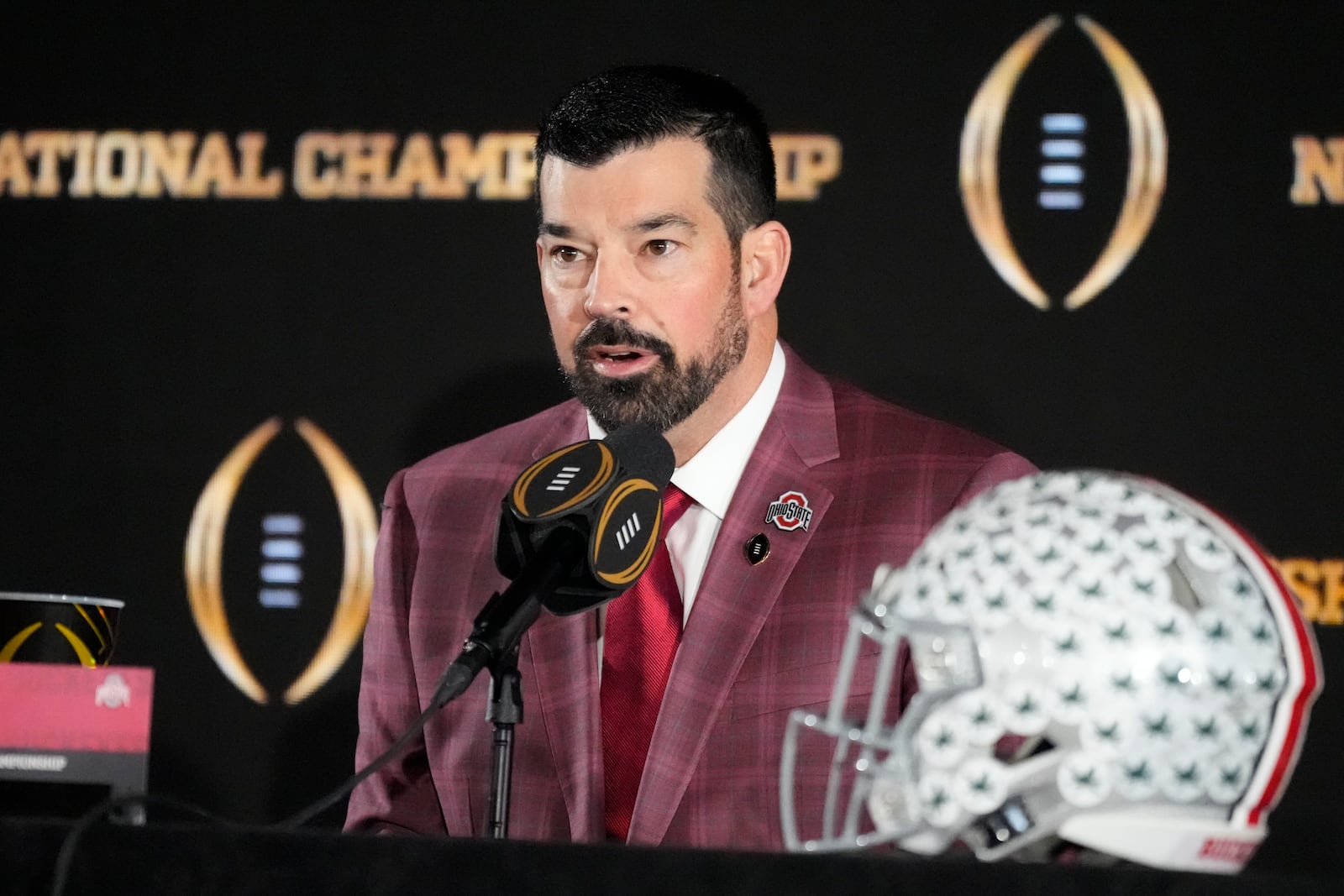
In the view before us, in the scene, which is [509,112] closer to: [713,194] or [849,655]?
[713,194]

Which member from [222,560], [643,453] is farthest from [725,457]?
[222,560]

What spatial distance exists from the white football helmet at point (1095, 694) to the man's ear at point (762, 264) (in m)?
0.99

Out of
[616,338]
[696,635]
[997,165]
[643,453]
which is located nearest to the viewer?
[643,453]

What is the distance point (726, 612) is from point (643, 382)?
29 centimetres

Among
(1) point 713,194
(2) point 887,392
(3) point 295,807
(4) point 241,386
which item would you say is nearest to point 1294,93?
(2) point 887,392

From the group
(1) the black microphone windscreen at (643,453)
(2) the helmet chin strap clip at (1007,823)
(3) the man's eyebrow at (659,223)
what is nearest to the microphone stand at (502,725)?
(1) the black microphone windscreen at (643,453)

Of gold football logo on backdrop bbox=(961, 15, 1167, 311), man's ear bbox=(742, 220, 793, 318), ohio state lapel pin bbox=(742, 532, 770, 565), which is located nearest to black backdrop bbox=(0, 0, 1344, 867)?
gold football logo on backdrop bbox=(961, 15, 1167, 311)

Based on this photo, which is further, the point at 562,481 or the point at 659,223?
the point at 659,223

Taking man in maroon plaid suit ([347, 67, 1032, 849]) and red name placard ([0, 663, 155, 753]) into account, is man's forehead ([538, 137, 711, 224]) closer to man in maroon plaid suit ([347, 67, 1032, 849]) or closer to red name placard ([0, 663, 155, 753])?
man in maroon plaid suit ([347, 67, 1032, 849])

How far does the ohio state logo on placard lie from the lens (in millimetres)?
1922

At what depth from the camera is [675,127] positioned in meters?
2.03

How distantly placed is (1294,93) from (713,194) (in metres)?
1.02

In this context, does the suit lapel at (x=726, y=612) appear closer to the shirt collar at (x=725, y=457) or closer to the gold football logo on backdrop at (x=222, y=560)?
the shirt collar at (x=725, y=457)

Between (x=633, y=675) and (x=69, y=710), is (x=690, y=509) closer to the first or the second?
(x=633, y=675)
